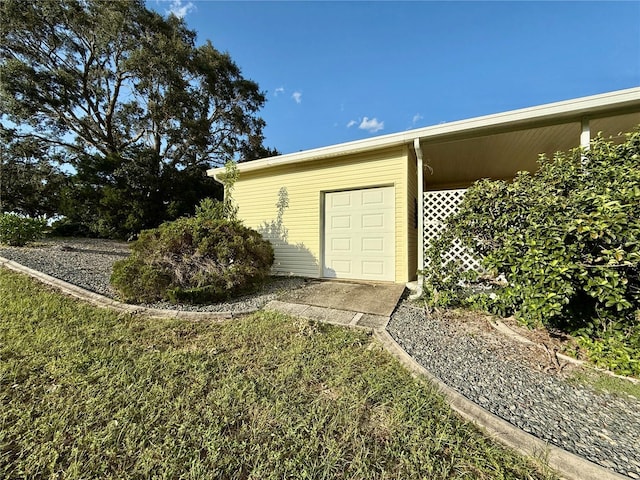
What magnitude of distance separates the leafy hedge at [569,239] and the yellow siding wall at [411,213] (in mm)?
1651

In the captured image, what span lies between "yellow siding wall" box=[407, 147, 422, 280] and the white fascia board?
0.53 meters

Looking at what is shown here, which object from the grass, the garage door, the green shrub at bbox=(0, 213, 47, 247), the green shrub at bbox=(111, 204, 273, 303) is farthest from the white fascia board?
the green shrub at bbox=(0, 213, 47, 247)

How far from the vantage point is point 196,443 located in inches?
61.7

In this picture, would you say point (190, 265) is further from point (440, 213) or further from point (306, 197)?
point (440, 213)

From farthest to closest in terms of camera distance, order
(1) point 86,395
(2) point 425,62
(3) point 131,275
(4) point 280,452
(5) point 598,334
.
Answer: (2) point 425,62, (3) point 131,275, (5) point 598,334, (1) point 86,395, (4) point 280,452

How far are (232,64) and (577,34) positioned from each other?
1546cm

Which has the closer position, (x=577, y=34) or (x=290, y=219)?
(x=577, y=34)

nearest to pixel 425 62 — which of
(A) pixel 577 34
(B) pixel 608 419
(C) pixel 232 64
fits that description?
(A) pixel 577 34

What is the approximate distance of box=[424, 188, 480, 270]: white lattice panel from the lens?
14.3ft

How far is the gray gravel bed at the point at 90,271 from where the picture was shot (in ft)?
12.8

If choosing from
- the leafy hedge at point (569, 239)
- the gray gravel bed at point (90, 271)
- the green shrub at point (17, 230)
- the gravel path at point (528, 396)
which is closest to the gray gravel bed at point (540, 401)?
the gravel path at point (528, 396)

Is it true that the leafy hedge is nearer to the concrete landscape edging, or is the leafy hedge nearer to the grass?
the concrete landscape edging

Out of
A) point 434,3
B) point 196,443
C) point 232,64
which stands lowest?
point 196,443

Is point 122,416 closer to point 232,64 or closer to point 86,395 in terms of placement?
point 86,395
